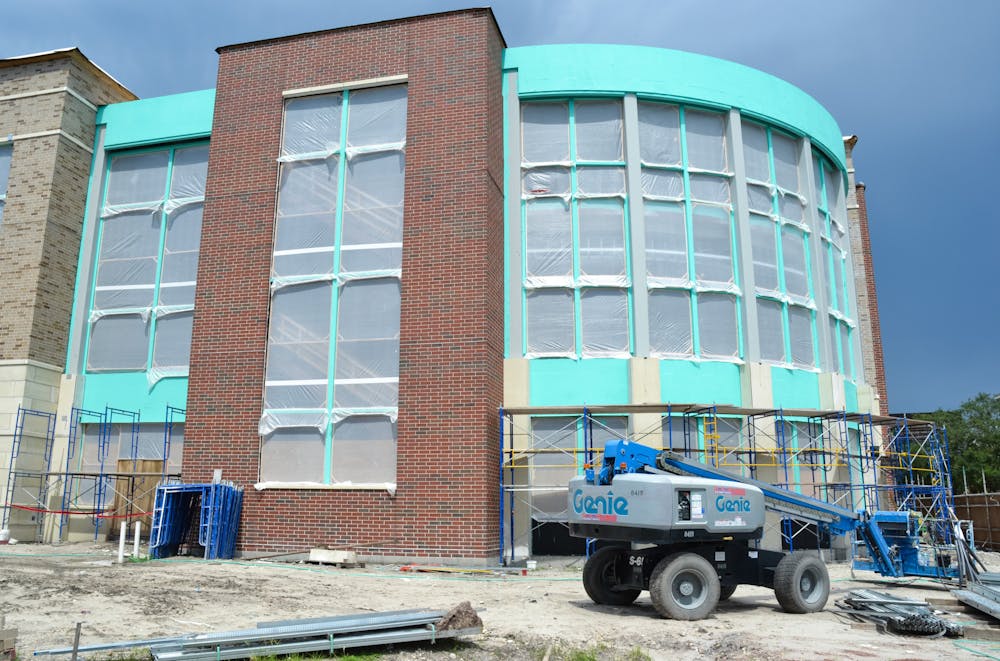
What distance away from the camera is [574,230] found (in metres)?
19.7

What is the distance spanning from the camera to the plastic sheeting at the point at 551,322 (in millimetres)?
19125

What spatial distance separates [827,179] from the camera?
2450cm

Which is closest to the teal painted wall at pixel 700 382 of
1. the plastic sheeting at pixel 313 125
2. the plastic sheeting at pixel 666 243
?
the plastic sheeting at pixel 666 243

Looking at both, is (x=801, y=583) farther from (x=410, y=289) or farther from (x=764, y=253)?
(x=764, y=253)

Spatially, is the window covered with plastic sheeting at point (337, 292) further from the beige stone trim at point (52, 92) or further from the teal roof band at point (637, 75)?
the beige stone trim at point (52, 92)

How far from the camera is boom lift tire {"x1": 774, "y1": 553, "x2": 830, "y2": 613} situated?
11.2m

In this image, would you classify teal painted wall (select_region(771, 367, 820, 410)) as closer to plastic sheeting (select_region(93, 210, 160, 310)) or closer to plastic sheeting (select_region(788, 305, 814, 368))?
plastic sheeting (select_region(788, 305, 814, 368))

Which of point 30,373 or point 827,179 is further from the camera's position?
point 827,179

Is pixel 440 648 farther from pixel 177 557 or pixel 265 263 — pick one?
pixel 265 263

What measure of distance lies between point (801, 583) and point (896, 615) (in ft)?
4.46

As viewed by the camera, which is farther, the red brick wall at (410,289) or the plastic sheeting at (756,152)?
the plastic sheeting at (756,152)

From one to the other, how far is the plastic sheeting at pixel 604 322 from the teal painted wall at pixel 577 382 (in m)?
0.37

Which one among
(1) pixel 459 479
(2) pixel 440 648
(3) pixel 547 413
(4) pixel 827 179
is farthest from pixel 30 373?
(4) pixel 827 179

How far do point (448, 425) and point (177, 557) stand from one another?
6403 millimetres
